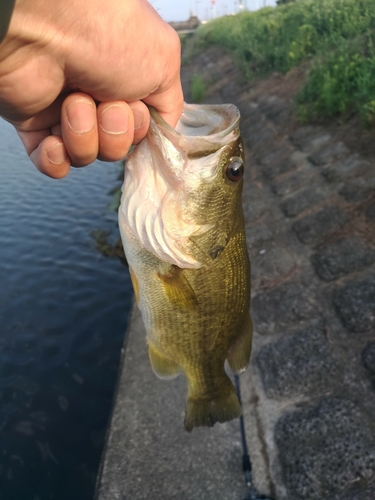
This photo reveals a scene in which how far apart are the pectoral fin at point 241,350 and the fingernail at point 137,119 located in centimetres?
129

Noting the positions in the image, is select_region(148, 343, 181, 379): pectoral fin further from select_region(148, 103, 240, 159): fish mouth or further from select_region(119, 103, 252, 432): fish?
select_region(148, 103, 240, 159): fish mouth

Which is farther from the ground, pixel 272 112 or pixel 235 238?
pixel 235 238

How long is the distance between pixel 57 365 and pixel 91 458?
1.45 m

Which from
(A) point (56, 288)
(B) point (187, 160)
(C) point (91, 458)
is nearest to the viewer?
(B) point (187, 160)

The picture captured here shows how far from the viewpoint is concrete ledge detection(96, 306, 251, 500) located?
2967 mm

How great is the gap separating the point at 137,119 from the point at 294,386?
264 cm

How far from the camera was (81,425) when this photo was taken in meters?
4.33

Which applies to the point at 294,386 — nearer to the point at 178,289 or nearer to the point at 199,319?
the point at 199,319

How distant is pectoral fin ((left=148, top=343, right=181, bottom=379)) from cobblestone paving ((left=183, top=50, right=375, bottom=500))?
117cm

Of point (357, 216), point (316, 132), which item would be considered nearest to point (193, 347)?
point (357, 216)

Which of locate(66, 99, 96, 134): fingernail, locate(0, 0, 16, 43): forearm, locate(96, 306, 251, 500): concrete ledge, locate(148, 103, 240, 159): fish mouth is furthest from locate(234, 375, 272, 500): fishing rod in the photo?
locate(0, 0, 16, 43): forearm

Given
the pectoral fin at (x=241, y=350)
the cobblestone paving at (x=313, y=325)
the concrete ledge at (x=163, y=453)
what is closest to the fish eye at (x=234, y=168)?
the pectoral fin at (x=241, y=350)

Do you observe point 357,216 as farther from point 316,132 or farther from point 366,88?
point 316,132

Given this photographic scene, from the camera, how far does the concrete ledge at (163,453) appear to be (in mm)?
2967
